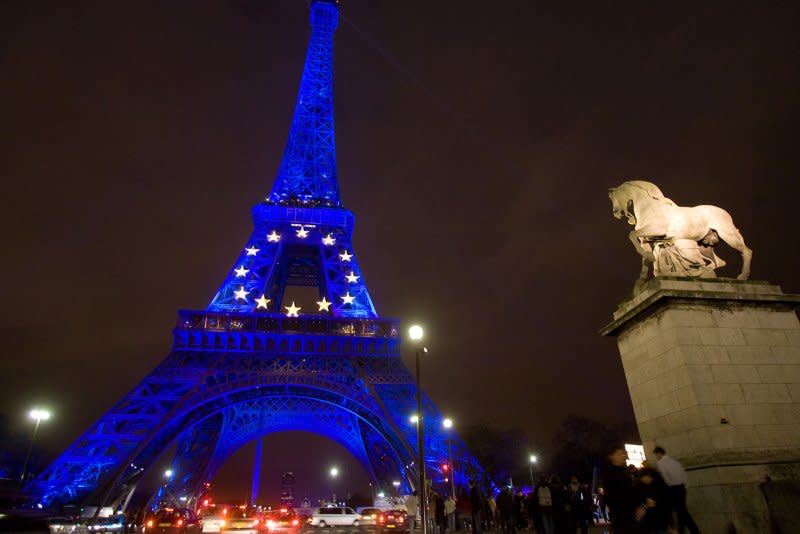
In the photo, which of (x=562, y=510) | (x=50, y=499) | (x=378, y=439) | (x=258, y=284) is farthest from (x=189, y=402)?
(x=562, y=510)

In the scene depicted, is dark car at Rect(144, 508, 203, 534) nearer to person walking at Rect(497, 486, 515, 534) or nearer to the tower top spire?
person walking at Rect(497, 486, 515, 534)

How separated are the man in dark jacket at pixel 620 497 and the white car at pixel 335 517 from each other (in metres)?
36.1

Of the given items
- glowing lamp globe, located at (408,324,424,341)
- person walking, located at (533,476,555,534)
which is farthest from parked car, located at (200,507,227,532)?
person walking, located at (533,476,555,534)

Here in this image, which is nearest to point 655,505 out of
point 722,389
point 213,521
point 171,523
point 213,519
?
point 722,389

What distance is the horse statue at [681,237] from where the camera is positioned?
9.84m

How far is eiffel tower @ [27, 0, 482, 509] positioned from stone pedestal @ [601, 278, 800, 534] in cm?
2233

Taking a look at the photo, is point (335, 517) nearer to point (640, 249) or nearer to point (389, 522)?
point (389, 522)

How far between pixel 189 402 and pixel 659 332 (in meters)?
34.5

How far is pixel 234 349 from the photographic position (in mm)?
40031

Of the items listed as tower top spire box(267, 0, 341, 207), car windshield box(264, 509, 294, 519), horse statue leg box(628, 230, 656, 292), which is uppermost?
tower top spire box(267, 0, 341, 207)

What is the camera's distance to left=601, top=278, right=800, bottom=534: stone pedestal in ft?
24.4

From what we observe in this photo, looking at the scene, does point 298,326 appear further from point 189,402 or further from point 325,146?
point 325,146

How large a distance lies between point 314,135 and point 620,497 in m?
57.0

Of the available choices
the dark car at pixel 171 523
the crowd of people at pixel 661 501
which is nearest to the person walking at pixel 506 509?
the crowd of people at pixel 661 501
